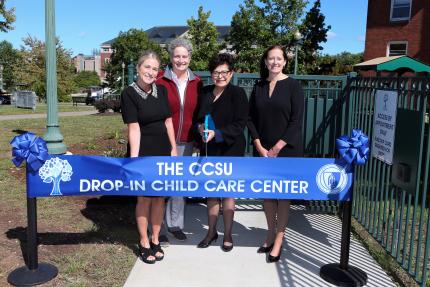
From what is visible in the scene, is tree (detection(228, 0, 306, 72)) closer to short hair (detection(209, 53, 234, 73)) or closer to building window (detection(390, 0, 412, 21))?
building window (detection(390, 0, 412, 21))

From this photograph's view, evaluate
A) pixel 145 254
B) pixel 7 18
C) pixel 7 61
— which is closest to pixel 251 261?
pixel 145 254

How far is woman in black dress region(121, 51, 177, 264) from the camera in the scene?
3.57 metres

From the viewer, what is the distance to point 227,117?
389 centimetres

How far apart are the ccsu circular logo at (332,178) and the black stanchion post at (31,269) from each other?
2.36 meters

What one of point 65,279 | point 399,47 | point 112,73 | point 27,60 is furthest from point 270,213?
point 112,73

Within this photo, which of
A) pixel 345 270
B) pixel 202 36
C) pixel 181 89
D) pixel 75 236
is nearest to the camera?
pixel 345 270

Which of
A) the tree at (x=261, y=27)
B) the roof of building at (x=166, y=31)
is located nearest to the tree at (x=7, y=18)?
the tree at (x=261, y=27)

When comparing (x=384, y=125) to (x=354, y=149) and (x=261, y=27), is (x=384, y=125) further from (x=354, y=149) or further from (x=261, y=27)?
(x=261, y=27)

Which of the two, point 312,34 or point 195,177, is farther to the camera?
point 312,34

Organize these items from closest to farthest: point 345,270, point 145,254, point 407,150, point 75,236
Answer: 1. point 407,150
2. point 345,270
3. point 145,254
4. point 75,236

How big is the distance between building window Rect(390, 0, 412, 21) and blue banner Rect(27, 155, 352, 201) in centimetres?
2335

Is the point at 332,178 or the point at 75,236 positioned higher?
the point at 332,178

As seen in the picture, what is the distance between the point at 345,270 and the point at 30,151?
281 cm

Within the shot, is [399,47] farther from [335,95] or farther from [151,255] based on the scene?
[151,255]
